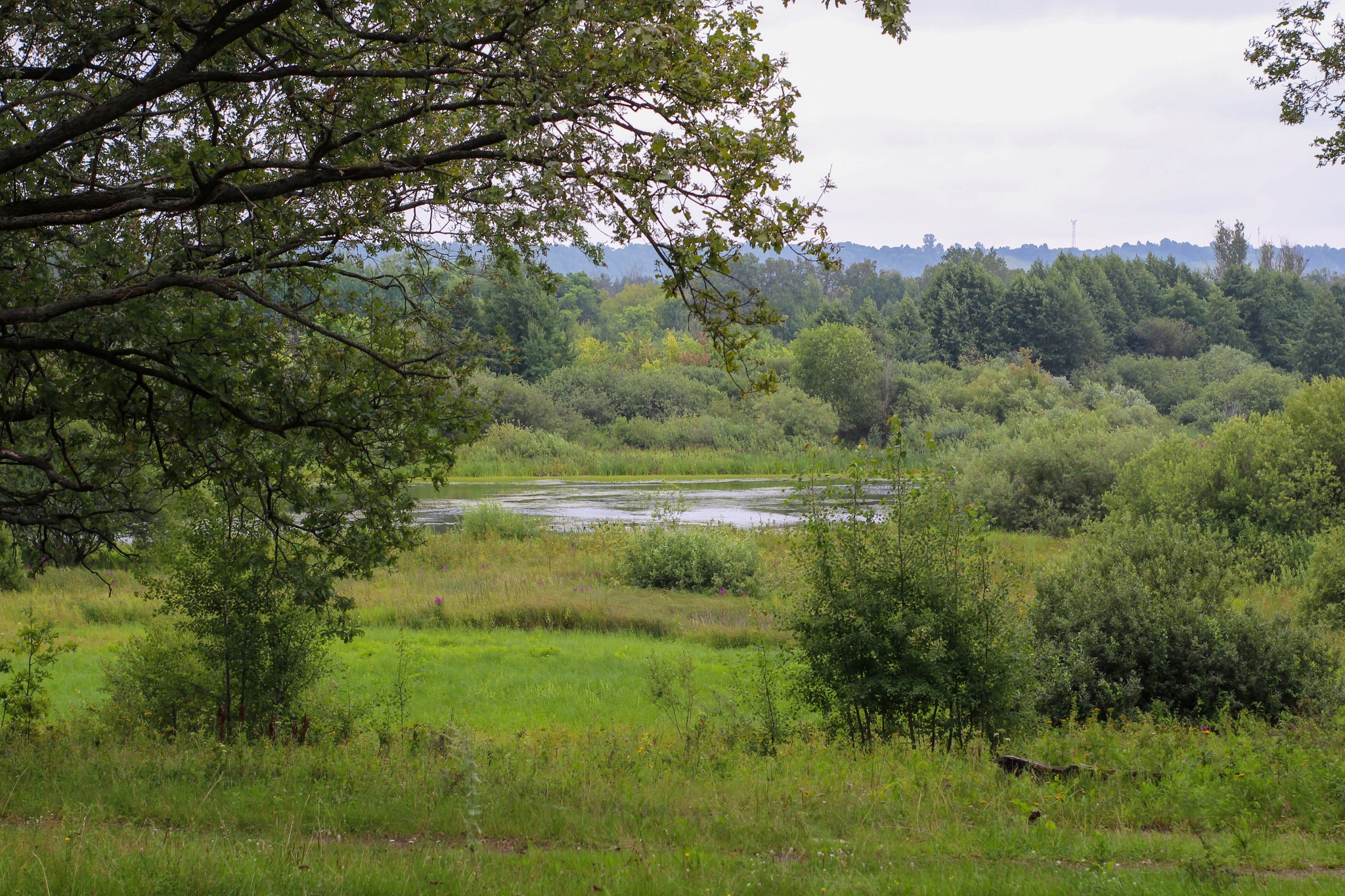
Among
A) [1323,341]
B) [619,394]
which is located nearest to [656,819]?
[619,394]

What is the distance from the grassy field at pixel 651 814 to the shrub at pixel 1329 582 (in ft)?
22.6

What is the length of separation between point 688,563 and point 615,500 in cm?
1856

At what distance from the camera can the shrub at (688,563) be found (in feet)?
68.1

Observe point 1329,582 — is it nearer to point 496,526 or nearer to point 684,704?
point 684,704

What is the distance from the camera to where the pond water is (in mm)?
32156

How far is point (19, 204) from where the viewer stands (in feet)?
20.3

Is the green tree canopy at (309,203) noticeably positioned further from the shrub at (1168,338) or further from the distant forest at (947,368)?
the shrub at (1168,338)

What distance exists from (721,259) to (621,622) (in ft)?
41.1

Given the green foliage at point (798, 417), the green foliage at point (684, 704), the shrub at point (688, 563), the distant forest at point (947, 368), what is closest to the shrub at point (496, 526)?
the shrub at point (688, 563)

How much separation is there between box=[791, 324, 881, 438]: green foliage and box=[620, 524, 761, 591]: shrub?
4704cm

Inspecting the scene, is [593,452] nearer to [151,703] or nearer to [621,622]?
[621,622]

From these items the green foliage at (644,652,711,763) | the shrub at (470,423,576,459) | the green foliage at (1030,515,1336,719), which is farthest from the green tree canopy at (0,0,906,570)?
the shrub at (470,423,576,459)

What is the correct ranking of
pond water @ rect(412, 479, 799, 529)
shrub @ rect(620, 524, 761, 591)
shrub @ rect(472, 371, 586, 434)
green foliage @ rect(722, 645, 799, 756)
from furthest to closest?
1. shrub @ rect(472, 371, 586, 434)
2. pond water @ rect(412, 479, 799, 529)
3. shrub @ rect(620, 524, 761, 591)
4. green foliage @ rect(722, 645, 799, 756)

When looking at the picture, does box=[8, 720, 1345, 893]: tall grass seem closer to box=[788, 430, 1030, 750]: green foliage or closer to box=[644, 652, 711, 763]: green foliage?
box=[644, 652, 711, 763]: green foliage
